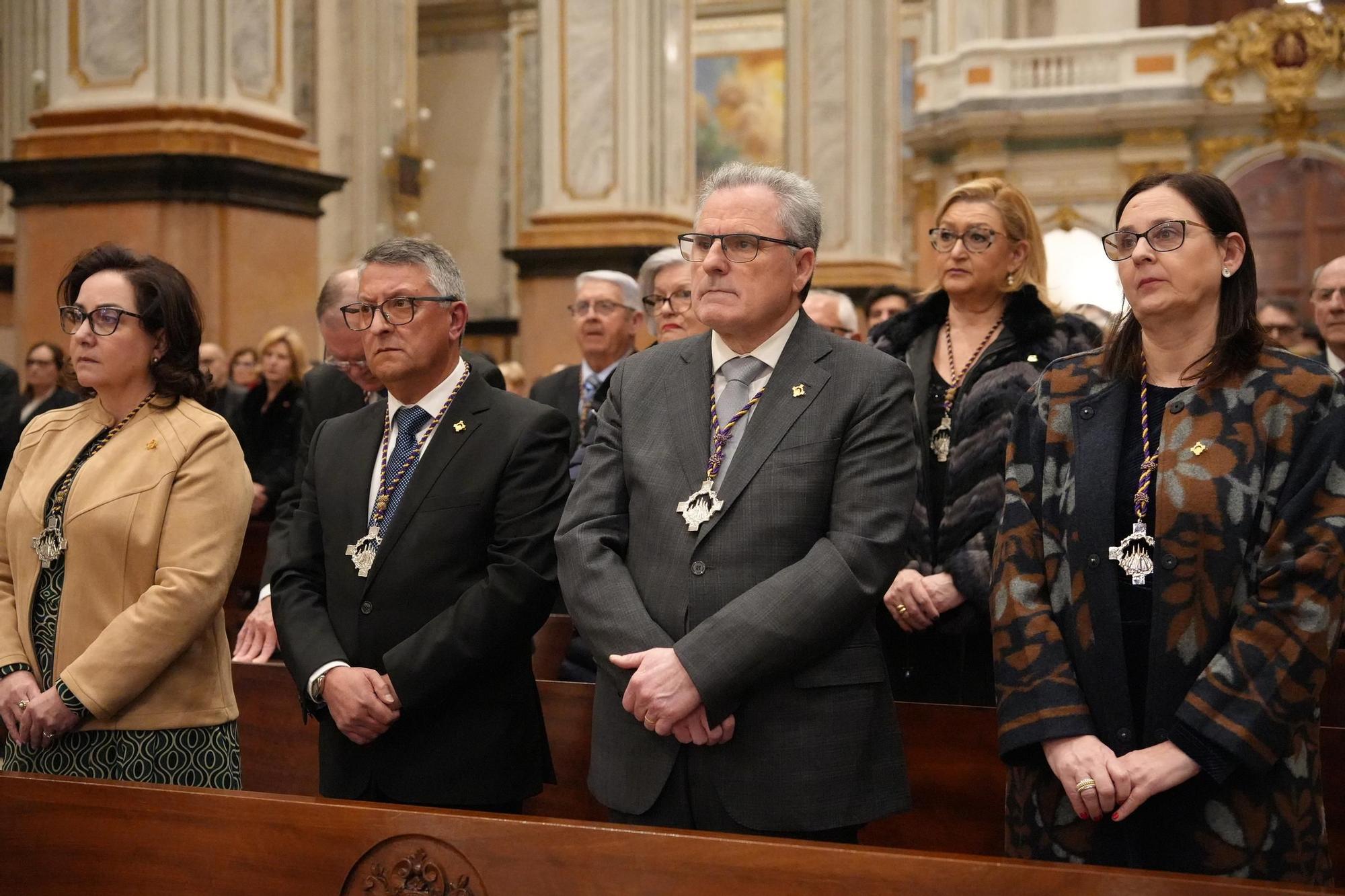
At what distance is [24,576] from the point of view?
295 centimetres

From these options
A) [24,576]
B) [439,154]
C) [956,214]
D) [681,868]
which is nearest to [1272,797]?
[681,868]

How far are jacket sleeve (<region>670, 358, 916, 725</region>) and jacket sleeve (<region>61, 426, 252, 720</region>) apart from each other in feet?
3.36

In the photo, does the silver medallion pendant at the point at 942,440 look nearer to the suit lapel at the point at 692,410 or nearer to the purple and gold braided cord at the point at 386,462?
the suit lapel at the point at 692,410

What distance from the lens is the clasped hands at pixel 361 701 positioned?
8.82 feet

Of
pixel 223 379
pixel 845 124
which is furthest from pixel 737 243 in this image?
pixel 845 124

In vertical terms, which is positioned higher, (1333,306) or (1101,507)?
(1333,306)

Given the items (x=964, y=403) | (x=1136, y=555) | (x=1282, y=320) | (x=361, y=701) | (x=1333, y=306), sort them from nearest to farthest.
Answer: (x=1136, y=555) → (x=361, y=701) → (x=964, y=403) → (x=1333, y=306) → (x=1282, y=320)

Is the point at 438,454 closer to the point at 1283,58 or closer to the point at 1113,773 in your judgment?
the point at 1113,773

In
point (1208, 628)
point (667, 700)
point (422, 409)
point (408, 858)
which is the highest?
point (422, 409)

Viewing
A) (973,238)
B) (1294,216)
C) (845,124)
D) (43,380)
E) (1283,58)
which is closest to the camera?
(973,238)

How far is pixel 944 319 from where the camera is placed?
3.56 metres

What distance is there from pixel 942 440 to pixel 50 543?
1.89 metres

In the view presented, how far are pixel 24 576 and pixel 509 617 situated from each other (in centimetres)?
101

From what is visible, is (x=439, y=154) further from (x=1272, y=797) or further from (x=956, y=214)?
(x=1272, y=797)
